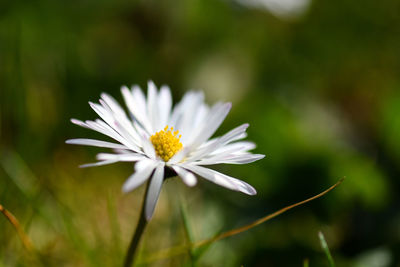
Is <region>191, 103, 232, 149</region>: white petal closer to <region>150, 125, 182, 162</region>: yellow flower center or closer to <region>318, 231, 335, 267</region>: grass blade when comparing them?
<region>150, 125, 182, 162</region>: yellow flower center

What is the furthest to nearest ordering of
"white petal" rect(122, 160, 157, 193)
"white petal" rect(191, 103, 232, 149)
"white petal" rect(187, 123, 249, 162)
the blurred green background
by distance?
the blurred green background, "white petal" rect(191, 103, 232, 149), "white petal" rect(187, 123, 249, 162), "white petal" rect(122, 160, 157, 193)

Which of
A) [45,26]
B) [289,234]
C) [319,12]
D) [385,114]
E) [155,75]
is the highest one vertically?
[45,26]

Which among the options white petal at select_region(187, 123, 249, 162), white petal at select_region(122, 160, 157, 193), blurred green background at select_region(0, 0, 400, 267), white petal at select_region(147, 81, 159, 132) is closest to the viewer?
white petal at select_region(122, 160, 157, 193)

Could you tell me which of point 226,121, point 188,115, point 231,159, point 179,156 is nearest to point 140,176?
point 179,156

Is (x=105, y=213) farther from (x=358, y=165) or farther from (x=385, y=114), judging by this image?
(x=385, y=114)

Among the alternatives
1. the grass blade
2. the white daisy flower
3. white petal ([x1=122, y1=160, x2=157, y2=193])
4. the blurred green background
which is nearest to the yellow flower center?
the white daisy flower

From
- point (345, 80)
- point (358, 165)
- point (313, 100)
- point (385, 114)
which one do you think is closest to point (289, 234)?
point (358, 165)
